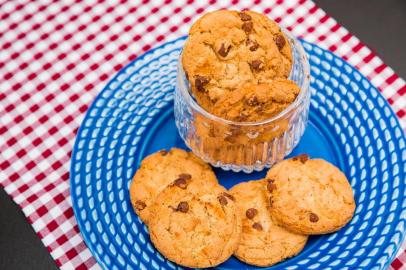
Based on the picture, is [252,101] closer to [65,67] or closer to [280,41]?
[280,41]

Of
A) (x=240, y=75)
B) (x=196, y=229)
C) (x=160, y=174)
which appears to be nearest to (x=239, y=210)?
(x=196, y=229)

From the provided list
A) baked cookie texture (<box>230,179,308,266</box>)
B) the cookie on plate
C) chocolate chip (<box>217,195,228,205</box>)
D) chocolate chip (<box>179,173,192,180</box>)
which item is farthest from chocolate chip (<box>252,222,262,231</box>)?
the cookie on plate

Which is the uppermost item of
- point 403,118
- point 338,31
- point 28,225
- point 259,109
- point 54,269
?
point 338,31

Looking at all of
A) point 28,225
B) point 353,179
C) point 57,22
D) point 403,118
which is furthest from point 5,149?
point 403,118

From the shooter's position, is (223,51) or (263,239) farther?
(263,239)

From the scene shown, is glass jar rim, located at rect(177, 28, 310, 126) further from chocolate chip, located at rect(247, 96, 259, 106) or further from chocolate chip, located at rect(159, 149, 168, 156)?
chocolate chip, located at rect(159, 149, 168, 156)

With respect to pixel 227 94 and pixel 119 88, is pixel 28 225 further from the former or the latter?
pixel 227 94
